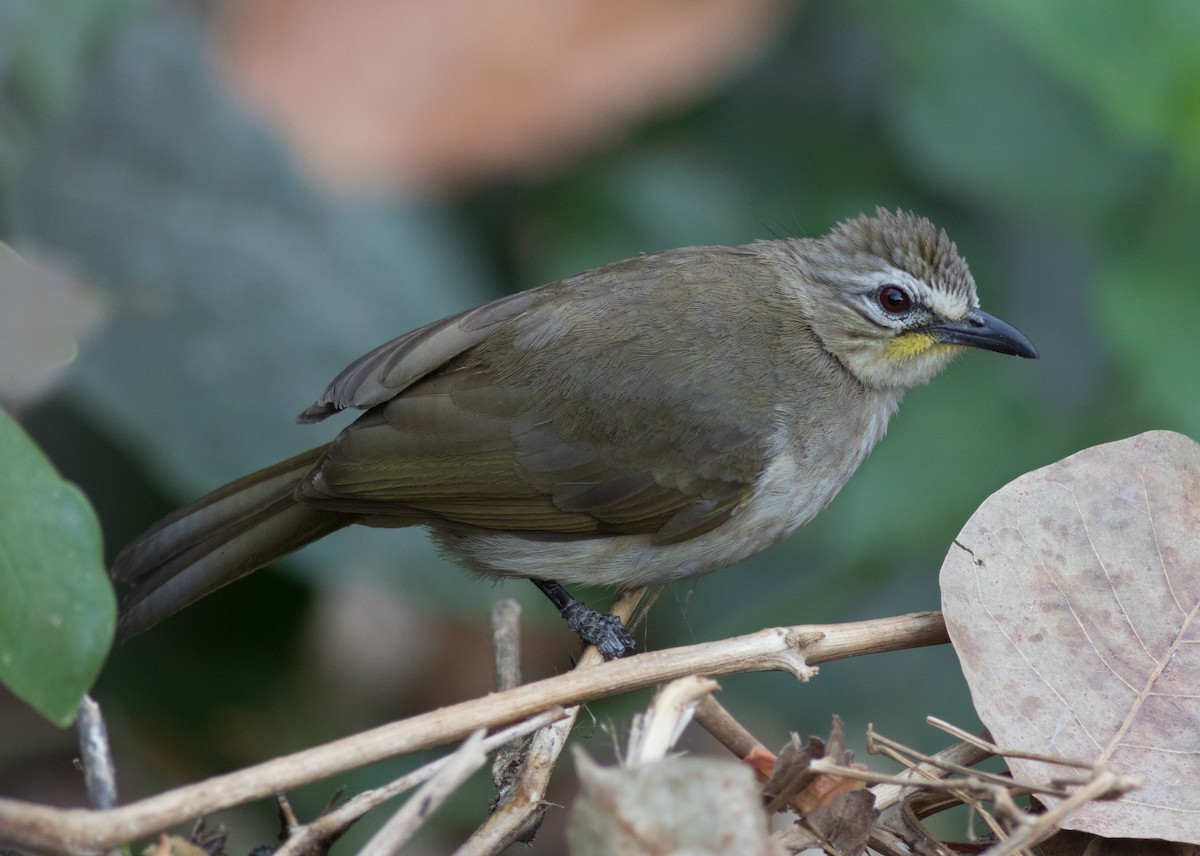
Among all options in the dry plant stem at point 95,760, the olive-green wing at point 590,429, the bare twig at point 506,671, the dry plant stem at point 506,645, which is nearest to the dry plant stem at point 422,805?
the dry plant stem at point 95,760

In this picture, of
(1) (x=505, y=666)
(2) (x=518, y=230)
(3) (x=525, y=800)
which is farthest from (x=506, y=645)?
(2) (x=518, y=230)

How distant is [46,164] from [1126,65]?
3501mm

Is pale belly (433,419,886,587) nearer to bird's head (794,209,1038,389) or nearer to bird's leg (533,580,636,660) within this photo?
bird's leg (533,580,636,660)

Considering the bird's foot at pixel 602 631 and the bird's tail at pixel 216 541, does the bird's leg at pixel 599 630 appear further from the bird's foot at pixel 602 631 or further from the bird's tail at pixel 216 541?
the bird's tail at pixel 216 541

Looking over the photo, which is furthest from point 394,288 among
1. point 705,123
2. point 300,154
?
point 705,123

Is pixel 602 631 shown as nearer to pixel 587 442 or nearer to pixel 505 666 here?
pixel 587 442

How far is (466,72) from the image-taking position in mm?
5922

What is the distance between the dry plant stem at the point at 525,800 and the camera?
235cm

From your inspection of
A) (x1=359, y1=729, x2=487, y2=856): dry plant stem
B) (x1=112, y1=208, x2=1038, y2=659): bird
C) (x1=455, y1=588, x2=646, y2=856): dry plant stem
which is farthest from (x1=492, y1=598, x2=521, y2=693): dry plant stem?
(x1=359, y1=729, x2=487, y2=856): dry plant stem

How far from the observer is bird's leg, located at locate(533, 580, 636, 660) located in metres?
3.50

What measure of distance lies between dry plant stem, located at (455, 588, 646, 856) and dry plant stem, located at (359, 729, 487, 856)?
33 cm

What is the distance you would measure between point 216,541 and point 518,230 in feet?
9.05

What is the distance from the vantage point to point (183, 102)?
484 cm

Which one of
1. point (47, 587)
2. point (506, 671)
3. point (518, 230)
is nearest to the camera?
point (47, 587)
